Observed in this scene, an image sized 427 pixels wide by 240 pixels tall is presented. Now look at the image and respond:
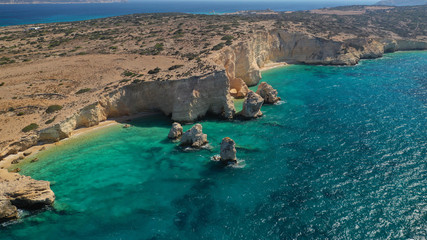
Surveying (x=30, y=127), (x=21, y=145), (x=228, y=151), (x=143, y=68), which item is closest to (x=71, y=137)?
(x=30, y=127)

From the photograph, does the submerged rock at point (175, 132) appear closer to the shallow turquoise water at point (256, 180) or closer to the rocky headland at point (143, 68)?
the shallow turquoise water at point (256, 180)

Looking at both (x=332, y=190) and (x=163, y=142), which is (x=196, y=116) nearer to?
(x=163, y=142)

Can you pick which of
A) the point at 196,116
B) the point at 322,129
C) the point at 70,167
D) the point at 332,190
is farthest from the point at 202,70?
the point at 332,190

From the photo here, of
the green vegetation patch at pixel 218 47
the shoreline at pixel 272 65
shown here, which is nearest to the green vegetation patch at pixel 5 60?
the green vegetation patch at pixel 218 47

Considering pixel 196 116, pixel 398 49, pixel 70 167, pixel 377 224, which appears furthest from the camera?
pixel 398 49

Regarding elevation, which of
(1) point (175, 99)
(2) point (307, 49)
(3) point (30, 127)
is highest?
(2) point (307, 49)

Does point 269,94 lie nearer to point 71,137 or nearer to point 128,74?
point 128,74
